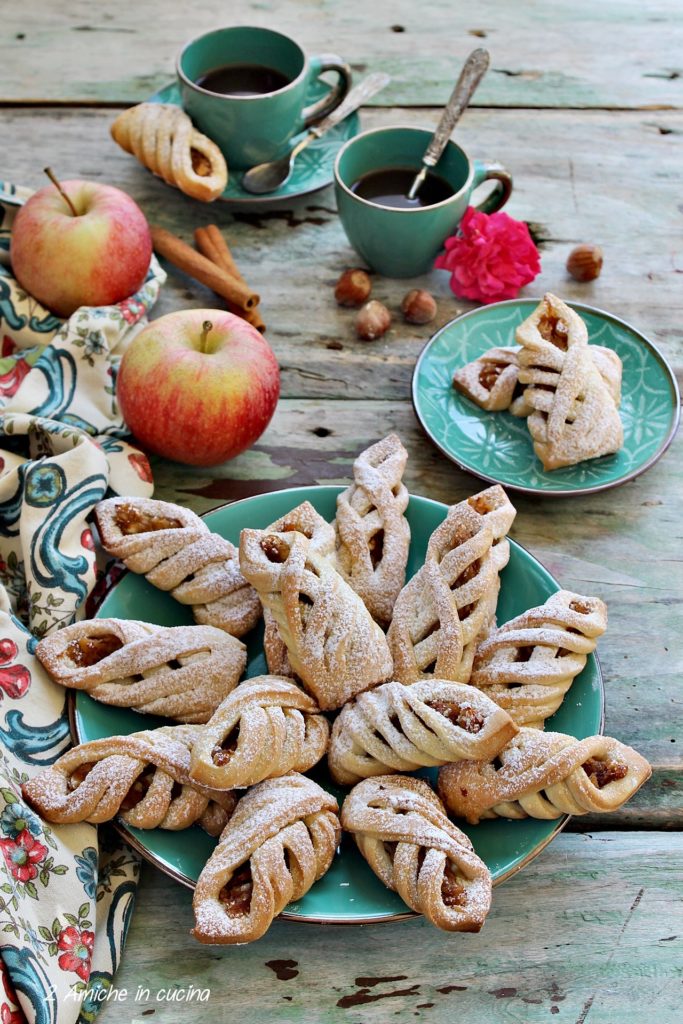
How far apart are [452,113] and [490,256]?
238 mm

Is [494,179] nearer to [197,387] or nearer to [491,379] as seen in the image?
[491,379]

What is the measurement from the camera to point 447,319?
1497 mm

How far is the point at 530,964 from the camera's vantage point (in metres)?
0.93

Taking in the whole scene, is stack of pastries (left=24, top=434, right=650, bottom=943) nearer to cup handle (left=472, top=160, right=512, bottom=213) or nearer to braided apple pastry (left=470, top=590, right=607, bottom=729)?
braided apple pastry (left=470, top=590, right=607, bottom=729)

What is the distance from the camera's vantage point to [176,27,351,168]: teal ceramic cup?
1499 millimetres

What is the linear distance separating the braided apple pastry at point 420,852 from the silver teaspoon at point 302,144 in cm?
106

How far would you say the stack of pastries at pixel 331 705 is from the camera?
867 millimetres

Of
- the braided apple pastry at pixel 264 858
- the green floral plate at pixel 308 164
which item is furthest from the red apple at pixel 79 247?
the braided apple pastry at pixel 264 858

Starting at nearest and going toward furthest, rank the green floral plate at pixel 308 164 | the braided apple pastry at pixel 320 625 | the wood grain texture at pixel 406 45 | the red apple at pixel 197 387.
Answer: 1. the braided apple pastry at pixel 320 625
2. the red apple at pixel 197 387
3. the green floral plate at pixel 308 164
4. the wood grain texture at pixel 406 45

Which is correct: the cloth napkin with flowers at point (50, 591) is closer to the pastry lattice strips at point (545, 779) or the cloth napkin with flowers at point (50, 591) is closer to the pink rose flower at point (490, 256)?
the pastry lattice strips at point (545, 779)

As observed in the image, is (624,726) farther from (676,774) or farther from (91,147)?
(91,147)

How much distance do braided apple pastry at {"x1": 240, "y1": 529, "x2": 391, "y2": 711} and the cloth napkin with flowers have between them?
25 centimetres

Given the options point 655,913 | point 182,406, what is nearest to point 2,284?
point 182,406

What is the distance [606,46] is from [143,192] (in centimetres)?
99
